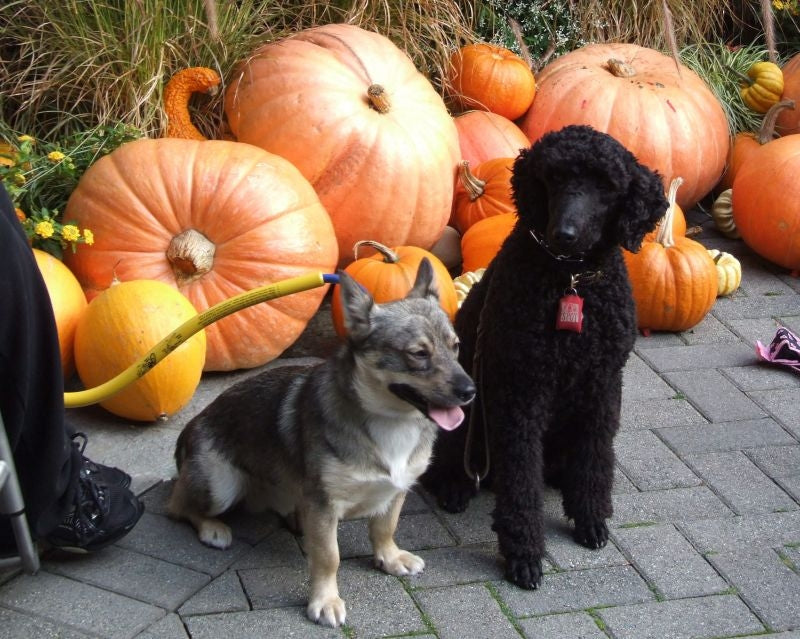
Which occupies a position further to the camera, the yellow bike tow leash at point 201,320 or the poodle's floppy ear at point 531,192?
the poodle's floppy ear at point 531,192

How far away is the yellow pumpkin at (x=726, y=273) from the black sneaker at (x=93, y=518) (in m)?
3.44

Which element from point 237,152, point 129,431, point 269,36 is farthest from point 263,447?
point 269,36

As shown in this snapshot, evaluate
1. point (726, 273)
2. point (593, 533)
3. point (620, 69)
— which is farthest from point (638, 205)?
point (620, 69)

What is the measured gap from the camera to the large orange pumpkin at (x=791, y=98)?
6410 mm

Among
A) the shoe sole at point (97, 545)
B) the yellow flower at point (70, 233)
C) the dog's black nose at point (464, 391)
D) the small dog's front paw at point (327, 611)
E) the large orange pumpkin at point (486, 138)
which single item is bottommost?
the shoe sole at point (97, 545)

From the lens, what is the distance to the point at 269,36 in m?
5.24

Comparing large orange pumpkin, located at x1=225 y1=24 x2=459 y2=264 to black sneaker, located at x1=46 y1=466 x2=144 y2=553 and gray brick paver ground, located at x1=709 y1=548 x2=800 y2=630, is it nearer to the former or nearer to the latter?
black sneaker, located at x1=46 y1=466 x2=144 y2=553

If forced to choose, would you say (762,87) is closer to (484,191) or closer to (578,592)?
(484,191)

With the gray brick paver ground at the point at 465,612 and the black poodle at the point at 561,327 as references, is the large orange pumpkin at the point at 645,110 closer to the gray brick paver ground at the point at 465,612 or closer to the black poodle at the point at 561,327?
the black poodle at the point at 561,327

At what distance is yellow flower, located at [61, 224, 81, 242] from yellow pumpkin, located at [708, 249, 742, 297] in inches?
125

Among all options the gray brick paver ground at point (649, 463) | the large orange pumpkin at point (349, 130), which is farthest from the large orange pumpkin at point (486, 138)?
the gray brick paver ground at point (649, 463)

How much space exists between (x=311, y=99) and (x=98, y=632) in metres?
2.85

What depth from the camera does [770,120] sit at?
20.1 feet

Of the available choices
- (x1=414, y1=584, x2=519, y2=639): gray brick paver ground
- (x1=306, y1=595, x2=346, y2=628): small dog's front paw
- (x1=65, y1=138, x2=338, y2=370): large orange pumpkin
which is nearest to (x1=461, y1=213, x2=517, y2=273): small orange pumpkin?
(x1=65, y1=138, x2=338, y2=370): large orange pumpkin
